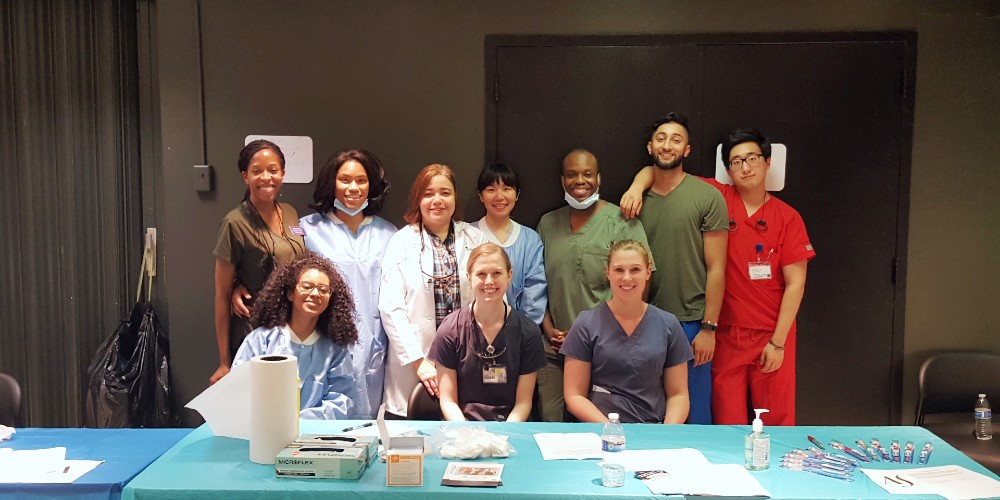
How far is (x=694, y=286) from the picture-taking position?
10.8ft

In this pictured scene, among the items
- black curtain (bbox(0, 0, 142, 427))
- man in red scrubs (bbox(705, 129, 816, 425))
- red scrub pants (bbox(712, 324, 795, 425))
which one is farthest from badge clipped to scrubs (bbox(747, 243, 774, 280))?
black curtain (bbox(0, 0, 142, 427))

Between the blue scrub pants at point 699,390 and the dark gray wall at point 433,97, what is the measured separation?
759 millimetres

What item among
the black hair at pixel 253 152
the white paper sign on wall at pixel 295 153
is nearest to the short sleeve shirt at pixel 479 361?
the black hair at pixel 253 152

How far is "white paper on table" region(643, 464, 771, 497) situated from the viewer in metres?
1.77

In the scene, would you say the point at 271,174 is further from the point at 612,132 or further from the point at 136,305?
the point at 612,132

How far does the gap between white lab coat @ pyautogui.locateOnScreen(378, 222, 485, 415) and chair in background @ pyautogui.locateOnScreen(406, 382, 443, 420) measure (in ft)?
1.07

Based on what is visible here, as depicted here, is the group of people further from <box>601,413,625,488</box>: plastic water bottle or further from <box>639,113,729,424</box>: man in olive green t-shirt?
<box>601,413,625,488</box>: plastic water bottle

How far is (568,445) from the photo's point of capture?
210cm

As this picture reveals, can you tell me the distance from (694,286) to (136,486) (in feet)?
7.71

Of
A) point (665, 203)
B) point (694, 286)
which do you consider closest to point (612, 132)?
point (665, 203)

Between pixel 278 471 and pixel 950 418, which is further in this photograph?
pixel 950 418

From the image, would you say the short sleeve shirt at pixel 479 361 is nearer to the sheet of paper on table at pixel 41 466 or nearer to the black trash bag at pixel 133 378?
the sheet of paper on table at pixel 41 466

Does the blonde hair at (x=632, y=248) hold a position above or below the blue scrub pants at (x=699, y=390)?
above

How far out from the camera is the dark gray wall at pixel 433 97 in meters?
3.54
